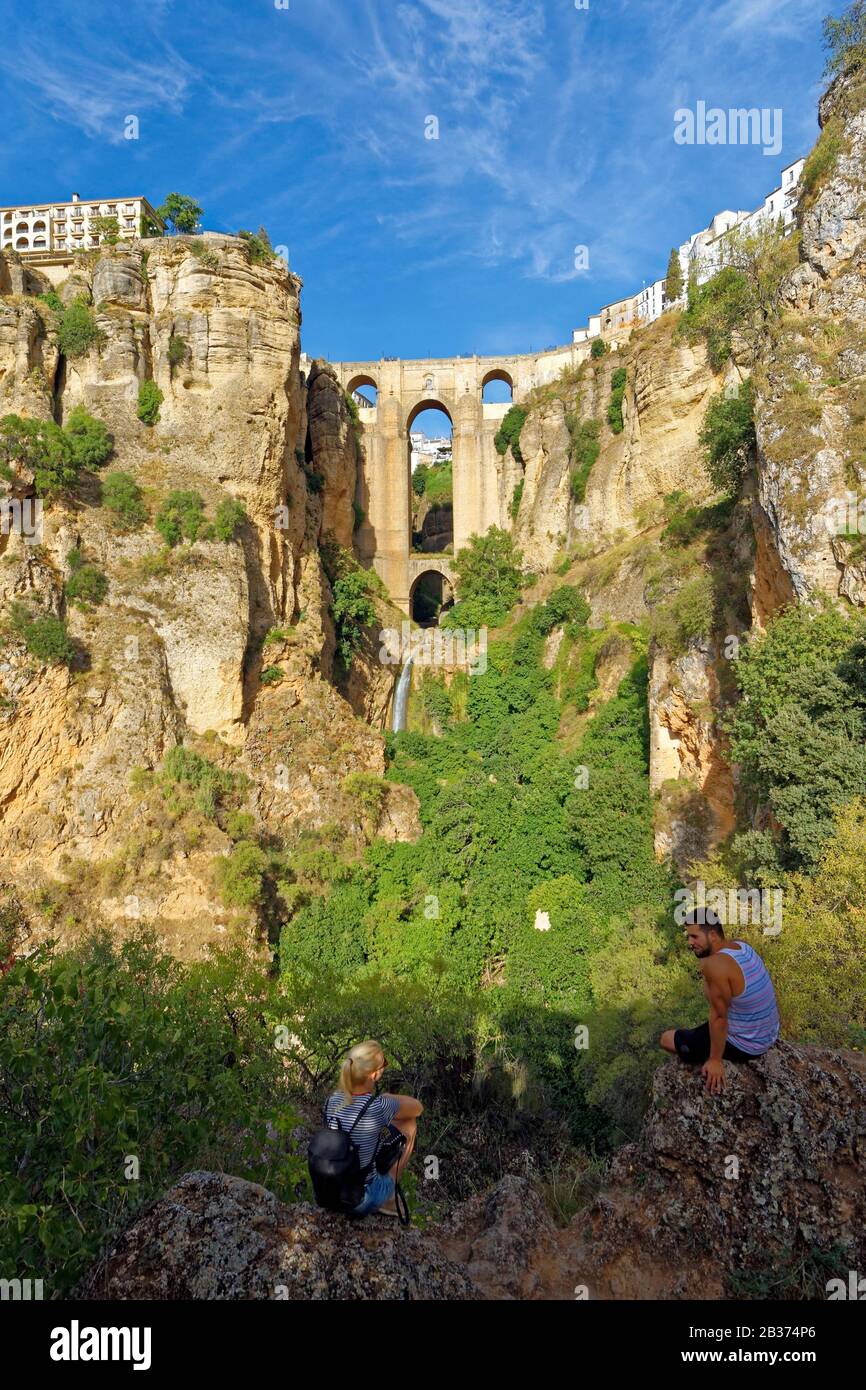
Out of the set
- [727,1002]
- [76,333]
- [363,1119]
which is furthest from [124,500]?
[727,1002]

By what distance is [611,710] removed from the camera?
26.5 m

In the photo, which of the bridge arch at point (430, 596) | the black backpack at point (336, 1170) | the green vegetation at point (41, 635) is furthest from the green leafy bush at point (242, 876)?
the bridge arch at point (430, 596)

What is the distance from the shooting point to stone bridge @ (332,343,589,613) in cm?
3975

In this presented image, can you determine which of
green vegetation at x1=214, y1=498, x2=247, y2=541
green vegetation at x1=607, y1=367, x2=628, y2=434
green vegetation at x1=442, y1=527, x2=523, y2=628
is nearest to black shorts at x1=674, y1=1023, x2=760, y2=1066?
green vegetation at x1=214, y1=498, x2=247, y2=541

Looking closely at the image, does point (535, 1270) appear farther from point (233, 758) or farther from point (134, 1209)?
point (233, 758)

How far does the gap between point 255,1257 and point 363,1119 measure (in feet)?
2.59

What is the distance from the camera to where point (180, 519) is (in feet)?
73.9

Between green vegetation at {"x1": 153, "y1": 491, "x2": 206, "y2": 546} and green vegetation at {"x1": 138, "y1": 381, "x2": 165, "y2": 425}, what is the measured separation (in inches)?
123

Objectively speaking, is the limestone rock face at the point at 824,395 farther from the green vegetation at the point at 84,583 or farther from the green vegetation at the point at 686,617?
the green vegetation at the point at 84,583

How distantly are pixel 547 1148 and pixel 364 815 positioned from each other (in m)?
13.0

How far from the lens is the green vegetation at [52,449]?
20516mm

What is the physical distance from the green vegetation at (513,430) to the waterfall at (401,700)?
46.7ft

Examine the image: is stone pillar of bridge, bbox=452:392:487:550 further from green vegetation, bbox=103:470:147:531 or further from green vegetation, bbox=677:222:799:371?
green vegetation, bbox=103:470:147:531

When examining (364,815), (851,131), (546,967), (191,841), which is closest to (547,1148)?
(546,967)
